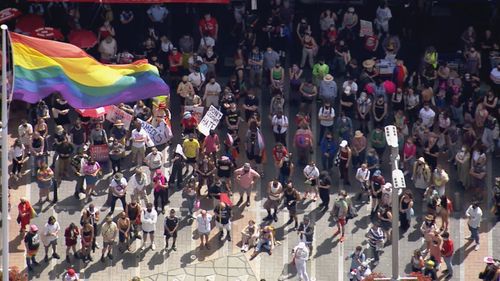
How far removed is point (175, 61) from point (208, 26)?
1.92 m

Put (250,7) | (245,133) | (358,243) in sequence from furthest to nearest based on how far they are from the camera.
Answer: (250,7), (245,133), (358,243)

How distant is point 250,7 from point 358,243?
1057 cm

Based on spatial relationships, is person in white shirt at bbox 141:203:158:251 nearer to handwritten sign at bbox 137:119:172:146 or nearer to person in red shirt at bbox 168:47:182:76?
handwritten sign at bbox 137:119:172:146

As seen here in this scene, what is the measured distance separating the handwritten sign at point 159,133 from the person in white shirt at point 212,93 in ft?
5.57

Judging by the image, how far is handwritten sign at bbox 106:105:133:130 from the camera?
2000 inches

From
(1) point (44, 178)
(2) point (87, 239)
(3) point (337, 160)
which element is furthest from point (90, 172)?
(3) point (337, 160)

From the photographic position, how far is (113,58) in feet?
177

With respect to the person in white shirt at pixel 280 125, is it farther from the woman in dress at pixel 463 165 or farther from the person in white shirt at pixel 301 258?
the person in white shirt at pixel 301 258

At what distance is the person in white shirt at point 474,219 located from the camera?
48.2 meters

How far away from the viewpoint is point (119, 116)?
1999 inches

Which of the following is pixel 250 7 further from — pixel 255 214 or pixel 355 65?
pixel 255 214

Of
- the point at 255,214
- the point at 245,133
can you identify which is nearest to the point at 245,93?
the point at 245,133

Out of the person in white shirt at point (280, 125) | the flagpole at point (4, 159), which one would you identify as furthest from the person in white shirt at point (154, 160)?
the flagpole at point (4, 159)

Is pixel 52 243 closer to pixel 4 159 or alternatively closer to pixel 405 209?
pixel 405 209
